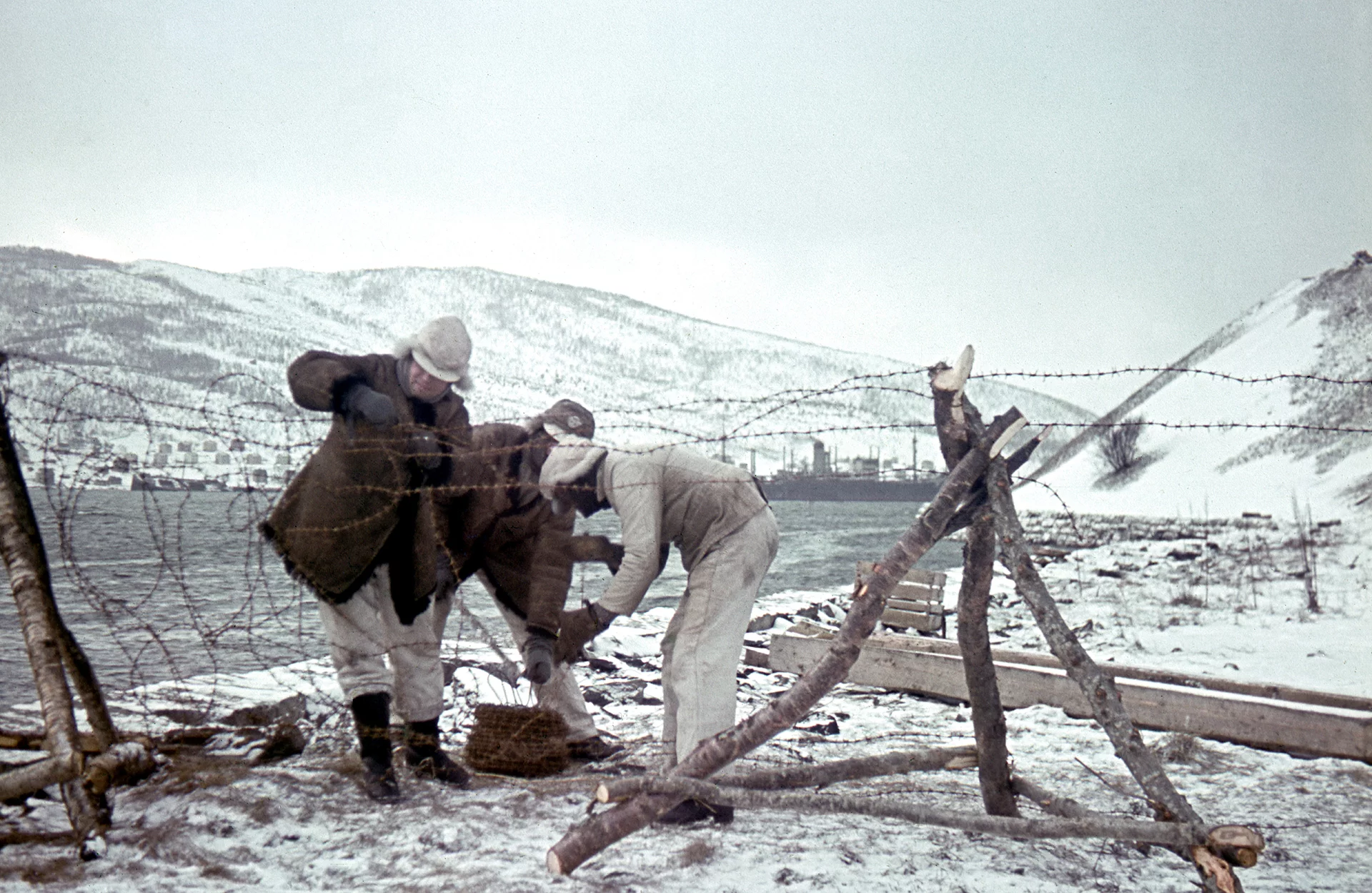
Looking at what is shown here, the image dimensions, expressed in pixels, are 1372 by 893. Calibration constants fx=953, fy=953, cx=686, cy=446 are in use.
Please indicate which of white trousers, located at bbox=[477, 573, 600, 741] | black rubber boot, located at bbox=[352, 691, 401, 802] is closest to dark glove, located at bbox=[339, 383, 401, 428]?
black rubber boot, located at bbox=[352, 691, 401, 802]

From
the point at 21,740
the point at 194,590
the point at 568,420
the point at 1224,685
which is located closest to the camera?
the point at 21,740

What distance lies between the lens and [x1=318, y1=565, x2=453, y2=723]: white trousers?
12.0 feet

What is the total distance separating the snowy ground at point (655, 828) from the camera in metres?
2.90

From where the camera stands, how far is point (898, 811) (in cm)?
291

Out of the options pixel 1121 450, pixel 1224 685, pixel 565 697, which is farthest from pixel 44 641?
pixel 1121 450

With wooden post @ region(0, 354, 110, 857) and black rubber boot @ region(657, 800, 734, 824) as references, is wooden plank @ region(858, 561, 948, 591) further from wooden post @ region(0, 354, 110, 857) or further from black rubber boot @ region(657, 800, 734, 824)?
wooden post @ region(0, 354, 110, 857)

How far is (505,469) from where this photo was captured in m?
4.29

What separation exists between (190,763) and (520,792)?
128cm

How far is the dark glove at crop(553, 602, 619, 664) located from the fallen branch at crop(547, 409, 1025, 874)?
79cm

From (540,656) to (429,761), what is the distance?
604mm

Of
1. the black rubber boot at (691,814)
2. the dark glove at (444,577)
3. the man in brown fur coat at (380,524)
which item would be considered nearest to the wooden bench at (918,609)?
the dark glove at (444,577)

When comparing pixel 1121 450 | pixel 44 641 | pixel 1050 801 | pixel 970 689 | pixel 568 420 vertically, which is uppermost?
pixel 1121 450

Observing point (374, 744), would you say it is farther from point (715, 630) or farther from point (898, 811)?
point (898, 811)

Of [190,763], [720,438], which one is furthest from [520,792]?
[720,438]
